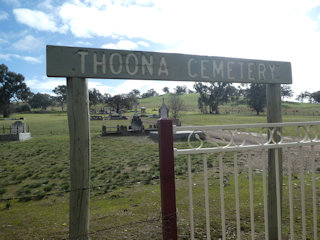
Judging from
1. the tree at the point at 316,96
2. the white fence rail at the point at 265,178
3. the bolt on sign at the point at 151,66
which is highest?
the tree at the point at 316,96

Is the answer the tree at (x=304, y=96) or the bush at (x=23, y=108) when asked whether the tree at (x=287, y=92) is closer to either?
the tree at (x=304, y=96)

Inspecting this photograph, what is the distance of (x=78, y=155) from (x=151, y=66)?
112 cm

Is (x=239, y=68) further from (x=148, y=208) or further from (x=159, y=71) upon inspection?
(x=148, y=208)

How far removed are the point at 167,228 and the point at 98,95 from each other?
227 feet

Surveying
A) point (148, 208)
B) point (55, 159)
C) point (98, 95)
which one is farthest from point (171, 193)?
point (98, 95)

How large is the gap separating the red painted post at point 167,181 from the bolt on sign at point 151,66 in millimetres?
627

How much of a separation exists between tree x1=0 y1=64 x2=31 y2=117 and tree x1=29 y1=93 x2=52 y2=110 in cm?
1258

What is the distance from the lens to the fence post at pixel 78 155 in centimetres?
204

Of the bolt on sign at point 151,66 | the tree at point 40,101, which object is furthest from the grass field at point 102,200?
the tree at point 40,101

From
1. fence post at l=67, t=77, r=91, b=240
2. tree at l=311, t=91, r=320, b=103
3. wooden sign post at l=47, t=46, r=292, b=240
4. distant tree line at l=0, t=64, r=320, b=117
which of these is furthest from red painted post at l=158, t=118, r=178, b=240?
tree at l=311, t=91, r=320, b=103

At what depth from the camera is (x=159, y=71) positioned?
2.23 metres

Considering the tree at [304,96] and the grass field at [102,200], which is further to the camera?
the tree at [304,96]

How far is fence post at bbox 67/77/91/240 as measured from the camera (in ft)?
6.69

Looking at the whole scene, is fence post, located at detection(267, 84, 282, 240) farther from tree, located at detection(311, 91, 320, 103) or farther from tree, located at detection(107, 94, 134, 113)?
tree, located at detection(311, 91, 320, 103)
